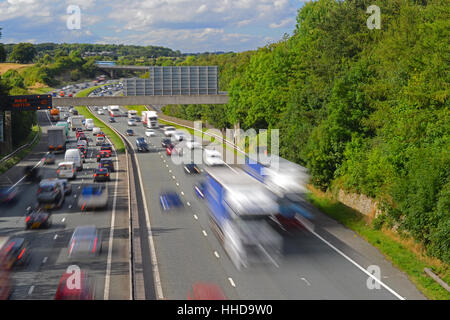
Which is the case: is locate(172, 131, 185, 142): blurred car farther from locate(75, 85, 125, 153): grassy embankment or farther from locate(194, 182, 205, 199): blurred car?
locate(194, 182, 205, 199): blurred car

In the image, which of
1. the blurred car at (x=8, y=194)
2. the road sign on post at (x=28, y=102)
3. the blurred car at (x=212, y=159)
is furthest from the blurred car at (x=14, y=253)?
the road sign on post at (x=28, y=102)

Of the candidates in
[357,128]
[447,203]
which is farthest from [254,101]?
[447,203]

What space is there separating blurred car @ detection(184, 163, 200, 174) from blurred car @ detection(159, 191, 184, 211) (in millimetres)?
11015

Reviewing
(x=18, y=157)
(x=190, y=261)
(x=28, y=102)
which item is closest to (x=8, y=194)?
(x=18, y=157)

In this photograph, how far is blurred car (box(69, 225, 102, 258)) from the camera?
30.5 m

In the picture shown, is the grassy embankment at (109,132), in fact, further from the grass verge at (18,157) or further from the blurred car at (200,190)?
the blurred car at (200,190)

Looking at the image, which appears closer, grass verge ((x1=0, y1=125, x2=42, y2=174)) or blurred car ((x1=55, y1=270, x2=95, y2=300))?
blurred car ((x1=55, y1=270, x2=95, y2=300))

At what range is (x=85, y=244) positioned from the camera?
31.1 metres

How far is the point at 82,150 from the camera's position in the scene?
252 feet

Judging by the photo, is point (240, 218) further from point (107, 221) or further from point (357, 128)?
point (357, 128)

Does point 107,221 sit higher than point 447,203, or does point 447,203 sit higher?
point 447,203

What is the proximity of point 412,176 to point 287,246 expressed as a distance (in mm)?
8536

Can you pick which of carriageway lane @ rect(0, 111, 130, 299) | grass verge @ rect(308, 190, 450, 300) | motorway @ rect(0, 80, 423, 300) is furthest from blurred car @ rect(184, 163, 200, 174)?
grass verge @ rect(308, 190, 450, 300)

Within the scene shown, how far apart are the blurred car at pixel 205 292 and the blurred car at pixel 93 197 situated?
20.5 metres
